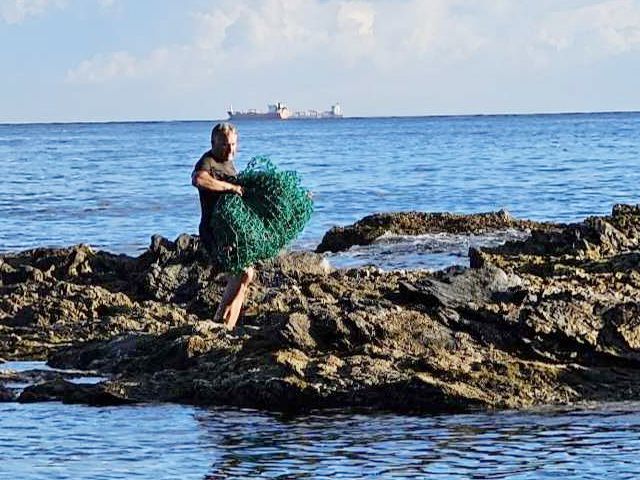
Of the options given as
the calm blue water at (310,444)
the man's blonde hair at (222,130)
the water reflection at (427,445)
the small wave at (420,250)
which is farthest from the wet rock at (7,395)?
the small wave at (420,250)

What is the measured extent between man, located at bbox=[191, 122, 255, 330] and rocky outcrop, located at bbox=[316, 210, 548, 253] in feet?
26.9

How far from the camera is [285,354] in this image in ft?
29.8

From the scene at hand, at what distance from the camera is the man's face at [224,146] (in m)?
11.0

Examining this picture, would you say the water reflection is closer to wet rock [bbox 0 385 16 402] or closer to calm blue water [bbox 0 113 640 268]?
wet rock [bbox 0 385 16 402]

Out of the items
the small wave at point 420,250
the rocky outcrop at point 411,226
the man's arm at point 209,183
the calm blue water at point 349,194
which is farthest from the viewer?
the calm blue water at point 349,194

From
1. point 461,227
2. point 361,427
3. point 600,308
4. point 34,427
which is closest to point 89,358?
point 34,427

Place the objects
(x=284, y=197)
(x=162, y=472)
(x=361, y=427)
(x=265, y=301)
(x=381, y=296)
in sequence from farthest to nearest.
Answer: (x=265, y=301) < (x=284, y=197) < (x=381, y=296) < (x=361, y=427) < (x=162, y=472)

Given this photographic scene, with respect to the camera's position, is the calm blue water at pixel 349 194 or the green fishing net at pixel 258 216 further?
the calm blue water at pixel 349 194

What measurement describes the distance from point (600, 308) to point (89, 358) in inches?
140

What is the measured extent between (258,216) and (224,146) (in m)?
0.59

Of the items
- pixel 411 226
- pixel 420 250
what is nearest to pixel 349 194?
pixel 411 226

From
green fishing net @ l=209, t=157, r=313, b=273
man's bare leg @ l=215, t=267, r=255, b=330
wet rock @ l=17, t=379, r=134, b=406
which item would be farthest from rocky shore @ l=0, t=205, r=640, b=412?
green fishing net @ l=209, t=157, r=313, b=273

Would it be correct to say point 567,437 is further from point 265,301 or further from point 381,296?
point 265,301

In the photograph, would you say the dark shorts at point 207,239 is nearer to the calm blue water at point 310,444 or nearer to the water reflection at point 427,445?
the calm blue water at point 310,444
